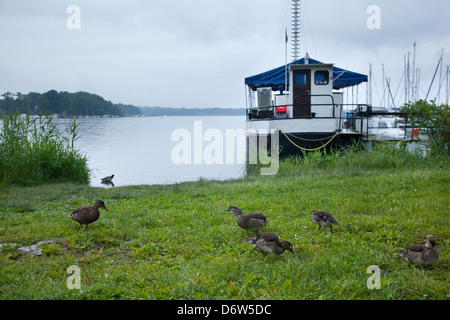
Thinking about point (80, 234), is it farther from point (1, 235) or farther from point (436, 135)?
point (436, 135)

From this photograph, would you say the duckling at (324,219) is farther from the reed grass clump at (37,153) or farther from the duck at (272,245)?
the reed grass clump at (37,153)

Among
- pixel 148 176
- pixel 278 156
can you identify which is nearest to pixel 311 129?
pixel 278 156

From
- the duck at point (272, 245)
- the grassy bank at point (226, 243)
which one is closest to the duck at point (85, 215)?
the grassy bank at point (226, 243)

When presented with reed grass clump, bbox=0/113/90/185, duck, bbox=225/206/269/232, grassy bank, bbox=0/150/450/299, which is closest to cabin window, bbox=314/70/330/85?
grassy bank, bbox=0/150/450/299

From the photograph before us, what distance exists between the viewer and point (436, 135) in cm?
1396

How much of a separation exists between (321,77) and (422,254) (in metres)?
16.9

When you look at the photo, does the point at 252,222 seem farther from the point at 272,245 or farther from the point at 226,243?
the point at 272,245

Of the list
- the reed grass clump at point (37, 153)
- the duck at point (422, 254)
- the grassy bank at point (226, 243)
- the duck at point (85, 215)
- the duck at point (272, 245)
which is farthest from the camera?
the reed grass clump at point (37, 153)

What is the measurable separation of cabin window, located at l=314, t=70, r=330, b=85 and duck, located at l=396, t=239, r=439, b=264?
16519mm

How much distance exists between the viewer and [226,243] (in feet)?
18.5

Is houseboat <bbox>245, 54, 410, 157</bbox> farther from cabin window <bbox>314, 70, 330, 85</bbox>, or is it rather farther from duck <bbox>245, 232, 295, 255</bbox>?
duck <bbox>245, 232, 295, 255</bbox>

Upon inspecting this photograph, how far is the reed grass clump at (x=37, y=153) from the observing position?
11648 mm

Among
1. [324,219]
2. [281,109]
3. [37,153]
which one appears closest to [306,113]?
[281,109]

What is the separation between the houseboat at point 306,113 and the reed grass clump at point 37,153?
8.99 meters
